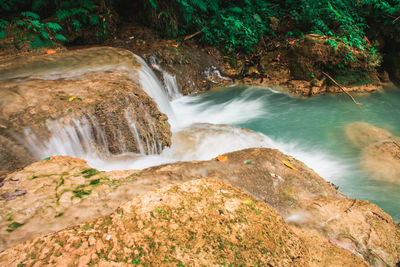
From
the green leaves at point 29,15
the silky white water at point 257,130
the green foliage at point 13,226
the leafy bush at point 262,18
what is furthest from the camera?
the leafy bush at point 262,18

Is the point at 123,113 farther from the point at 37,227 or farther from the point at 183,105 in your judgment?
the point at 183,105

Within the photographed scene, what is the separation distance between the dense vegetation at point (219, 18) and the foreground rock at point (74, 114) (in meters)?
3.01

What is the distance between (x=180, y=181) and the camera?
6.43 ft

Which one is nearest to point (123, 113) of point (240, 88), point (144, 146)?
point (144, 146)

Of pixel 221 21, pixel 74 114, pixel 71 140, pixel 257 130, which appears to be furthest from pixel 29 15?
pixel 257 130

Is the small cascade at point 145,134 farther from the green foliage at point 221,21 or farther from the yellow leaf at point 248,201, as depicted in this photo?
the green foliage at point 221,21

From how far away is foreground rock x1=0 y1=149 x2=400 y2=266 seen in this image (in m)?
1.55

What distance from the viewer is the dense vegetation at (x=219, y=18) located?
263 inches

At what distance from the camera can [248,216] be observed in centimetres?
154

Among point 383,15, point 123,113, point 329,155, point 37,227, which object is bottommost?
point 329,155

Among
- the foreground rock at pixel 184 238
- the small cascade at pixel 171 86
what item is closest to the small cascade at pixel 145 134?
the foreground rock at pixel 184 238

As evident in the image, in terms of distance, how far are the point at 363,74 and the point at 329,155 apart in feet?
12.4

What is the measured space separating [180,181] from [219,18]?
7.14 m

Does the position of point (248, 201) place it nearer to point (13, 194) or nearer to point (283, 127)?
point (13, 194)
